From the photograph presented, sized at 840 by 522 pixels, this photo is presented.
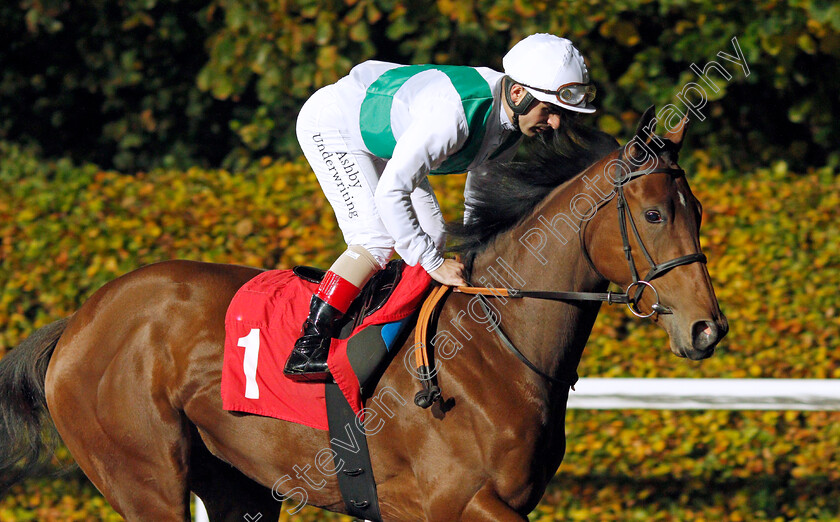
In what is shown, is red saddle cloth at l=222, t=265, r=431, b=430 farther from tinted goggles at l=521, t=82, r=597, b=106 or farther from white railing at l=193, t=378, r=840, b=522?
white railing at l=193, t=378, r=840, b=522

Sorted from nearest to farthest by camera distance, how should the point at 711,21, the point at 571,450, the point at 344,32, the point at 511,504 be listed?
the point at 511,504 < the point at 571,450 < the point at 711,21 < the point at 344,32

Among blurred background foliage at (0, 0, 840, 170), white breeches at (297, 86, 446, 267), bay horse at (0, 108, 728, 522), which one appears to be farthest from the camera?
blurred background foliage at (0, 0, 840, 170)

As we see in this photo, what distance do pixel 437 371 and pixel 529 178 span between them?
2.23 ft

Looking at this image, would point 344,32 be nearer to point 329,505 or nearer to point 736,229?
point 736,229

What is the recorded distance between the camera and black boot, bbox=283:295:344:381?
2.77 metres

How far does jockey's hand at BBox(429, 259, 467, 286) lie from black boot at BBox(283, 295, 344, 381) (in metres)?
0.35

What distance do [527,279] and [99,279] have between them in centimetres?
255

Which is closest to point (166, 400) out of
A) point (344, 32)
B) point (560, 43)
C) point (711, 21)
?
point (560, 43)

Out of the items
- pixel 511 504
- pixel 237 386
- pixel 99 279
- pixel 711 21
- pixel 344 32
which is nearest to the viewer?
pixel 511 504

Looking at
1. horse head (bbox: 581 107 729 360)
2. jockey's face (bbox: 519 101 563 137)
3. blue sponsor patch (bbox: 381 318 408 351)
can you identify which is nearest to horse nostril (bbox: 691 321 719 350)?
horse head (bbox: 581 107 729 360)

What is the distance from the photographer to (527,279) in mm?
2689

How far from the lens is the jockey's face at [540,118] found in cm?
267

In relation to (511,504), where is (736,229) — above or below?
below

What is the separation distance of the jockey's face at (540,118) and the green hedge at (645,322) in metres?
1.71
